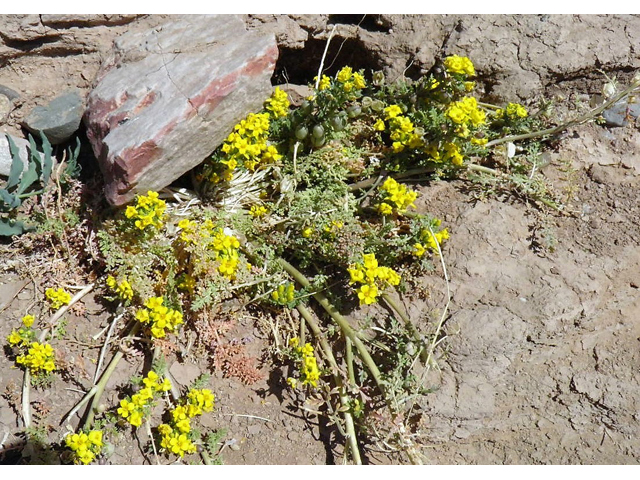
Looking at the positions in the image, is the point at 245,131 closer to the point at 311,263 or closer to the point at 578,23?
the point at 311,263

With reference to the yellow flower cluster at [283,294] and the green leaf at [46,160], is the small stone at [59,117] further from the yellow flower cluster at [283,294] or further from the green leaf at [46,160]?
the yellow flower cluster at [283,294]

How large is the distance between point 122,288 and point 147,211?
455 mm

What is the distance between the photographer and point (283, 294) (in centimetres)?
364

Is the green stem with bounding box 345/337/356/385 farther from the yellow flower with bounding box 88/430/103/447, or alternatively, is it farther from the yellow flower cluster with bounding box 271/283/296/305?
the yellow flower with bounding box 88/430/103/447

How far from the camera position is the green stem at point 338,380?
3426mm

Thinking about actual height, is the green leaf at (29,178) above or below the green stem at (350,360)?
above

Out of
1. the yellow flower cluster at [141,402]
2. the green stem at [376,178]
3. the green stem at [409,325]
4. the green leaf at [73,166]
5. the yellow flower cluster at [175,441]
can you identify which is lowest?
the yellow flower cluster at [175,441]

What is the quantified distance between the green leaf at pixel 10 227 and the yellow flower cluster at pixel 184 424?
146 cm

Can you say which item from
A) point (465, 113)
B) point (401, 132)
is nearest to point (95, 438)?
point (401, 132)

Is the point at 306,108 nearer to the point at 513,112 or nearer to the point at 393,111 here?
the point at 393,111

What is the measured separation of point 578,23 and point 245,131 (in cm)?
247

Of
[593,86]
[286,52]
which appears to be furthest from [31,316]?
[593,86]

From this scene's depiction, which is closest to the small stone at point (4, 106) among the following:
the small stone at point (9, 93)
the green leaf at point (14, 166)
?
the small stone at point (9, 93)

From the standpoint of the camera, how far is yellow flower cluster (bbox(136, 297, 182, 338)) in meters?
3.43
